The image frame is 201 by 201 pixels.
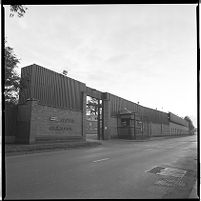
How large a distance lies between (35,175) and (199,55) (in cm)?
691

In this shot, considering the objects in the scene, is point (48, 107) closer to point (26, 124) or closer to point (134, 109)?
point (26, 124)

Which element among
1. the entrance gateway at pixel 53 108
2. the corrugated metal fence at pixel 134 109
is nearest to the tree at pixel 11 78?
the entrance gateway at pixel 53 108

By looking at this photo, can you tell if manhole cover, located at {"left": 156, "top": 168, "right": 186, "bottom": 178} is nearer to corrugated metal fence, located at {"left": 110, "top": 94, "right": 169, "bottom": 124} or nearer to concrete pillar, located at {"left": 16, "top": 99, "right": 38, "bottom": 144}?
concrete pillar, located at {"left": 16, "top": 99, "right": 38, "bottom": 144}

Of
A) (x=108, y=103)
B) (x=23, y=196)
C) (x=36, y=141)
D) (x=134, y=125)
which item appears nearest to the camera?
(x=23, y=196)

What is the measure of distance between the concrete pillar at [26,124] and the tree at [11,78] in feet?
4.83

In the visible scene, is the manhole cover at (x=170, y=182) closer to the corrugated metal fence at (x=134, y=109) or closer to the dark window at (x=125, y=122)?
the corrugated metal fence at (x=134, y=109)

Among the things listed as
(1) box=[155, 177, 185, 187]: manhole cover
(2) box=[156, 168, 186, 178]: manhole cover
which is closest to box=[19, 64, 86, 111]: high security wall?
(2) box=[156, 168, 186, 178]: manhole cover

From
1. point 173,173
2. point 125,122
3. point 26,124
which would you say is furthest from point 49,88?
point 173,173

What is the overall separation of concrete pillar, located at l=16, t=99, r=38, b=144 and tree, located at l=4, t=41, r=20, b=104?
1.47 m

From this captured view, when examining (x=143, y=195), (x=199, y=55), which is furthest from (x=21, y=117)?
(x=199, y=55)

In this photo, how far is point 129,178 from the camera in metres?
8.14

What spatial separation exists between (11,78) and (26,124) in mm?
4629

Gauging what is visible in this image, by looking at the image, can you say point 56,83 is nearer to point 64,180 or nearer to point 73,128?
point 73,128

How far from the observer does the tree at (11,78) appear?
21281 millimetres
